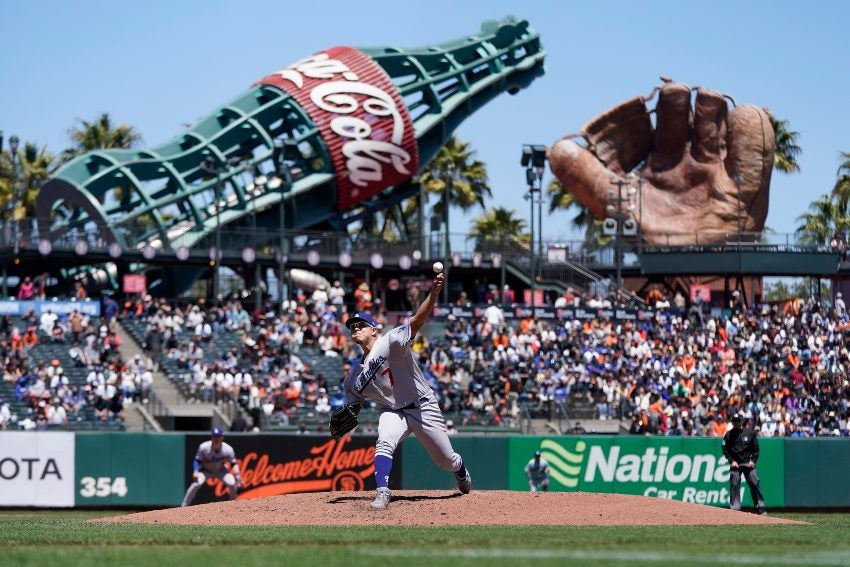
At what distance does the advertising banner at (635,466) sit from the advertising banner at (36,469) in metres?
7.94

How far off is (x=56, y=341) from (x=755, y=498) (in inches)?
735

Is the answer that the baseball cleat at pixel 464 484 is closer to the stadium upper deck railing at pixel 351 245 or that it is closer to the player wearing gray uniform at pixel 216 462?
the player wearing gray uniform at pixel 216 462

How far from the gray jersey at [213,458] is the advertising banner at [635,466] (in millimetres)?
7353

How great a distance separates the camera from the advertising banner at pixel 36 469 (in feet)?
81.1

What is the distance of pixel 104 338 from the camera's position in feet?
110

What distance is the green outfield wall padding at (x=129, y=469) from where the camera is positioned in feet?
82.2

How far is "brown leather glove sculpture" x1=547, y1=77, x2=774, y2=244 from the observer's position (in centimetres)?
5353

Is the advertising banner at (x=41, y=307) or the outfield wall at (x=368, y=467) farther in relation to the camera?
the advertising banner at (x=41, y=307)

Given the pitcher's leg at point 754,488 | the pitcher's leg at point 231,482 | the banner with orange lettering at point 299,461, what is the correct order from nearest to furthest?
the pitcher's leg at point 231,482, the pitcher's leg at point 754,488, the banner with orange lettering at point 299,461

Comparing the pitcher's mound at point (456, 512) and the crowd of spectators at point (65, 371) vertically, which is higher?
the crowd of spectators at point (65, 371)

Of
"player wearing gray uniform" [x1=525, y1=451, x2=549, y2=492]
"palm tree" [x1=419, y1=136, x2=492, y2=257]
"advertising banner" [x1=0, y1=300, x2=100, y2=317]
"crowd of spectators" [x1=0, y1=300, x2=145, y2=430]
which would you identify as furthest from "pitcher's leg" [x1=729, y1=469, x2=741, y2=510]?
"palm tree" [x1=419, y1=136, x2=492, y2=257]

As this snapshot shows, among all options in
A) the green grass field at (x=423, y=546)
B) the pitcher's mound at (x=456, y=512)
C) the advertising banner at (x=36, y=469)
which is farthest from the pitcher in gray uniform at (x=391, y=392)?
the advertising banner at (x=36, y=469)

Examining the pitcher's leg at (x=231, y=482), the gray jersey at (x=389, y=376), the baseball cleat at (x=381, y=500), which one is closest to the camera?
the gray jersey at (x=389, y=376)

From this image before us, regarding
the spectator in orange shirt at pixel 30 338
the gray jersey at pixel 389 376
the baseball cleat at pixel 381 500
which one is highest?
the spectator in orange shirt at pixel 30 338
